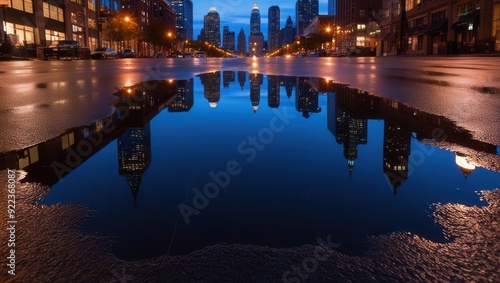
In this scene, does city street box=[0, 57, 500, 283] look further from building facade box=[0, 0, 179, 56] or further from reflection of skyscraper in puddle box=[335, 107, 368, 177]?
building facade box=[0, 0, 179, 56]

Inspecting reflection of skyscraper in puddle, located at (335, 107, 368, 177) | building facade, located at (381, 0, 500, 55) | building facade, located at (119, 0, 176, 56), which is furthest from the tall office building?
building facade, located at (119, 0, 176, 56)

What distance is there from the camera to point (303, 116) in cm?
723

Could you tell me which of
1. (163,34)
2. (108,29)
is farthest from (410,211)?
(163,34)

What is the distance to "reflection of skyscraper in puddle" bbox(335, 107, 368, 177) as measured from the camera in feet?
14.5

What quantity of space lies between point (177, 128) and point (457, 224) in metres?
4.14

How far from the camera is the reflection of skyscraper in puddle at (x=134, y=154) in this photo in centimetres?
368

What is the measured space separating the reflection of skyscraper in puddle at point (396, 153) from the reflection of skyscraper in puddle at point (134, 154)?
2053mm

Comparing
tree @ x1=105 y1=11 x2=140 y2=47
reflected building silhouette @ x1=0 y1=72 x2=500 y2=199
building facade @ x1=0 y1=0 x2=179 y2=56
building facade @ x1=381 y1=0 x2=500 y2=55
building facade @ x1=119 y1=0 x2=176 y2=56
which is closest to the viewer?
reflected building silhouette @ x1=0 y1=72 x2=500 y2=199

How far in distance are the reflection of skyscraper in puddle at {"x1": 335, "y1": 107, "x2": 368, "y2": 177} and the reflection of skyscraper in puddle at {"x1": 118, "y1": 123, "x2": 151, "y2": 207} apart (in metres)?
1.77

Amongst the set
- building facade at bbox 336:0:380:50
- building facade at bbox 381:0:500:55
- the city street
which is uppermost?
building facade at bbox 336:0:380:50

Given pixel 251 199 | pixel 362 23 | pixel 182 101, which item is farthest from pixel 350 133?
pixel 362 23

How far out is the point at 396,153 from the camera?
442 centimetres

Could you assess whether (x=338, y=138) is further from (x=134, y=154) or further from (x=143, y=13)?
(x=143, y=13)

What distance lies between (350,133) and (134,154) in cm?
262
